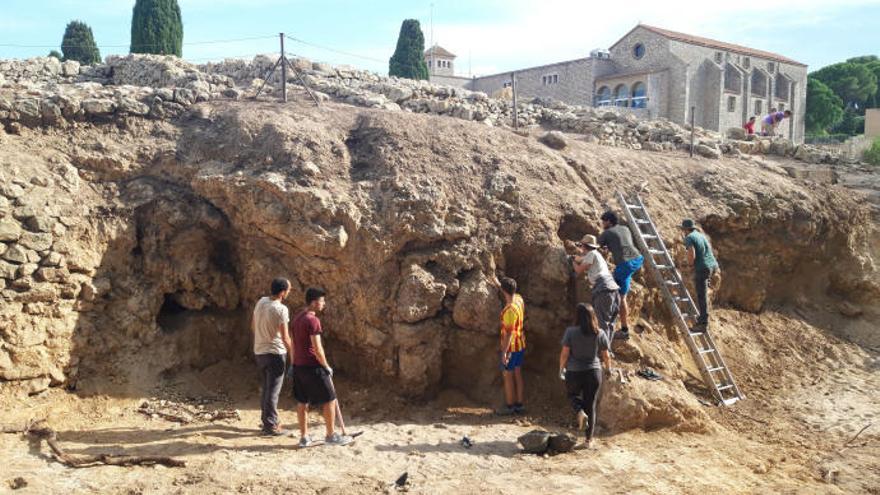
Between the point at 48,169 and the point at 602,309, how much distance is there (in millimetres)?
7522

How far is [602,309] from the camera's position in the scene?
7945 mm

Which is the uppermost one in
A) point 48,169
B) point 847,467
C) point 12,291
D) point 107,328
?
point 48,169

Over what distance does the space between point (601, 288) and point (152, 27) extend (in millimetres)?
22151

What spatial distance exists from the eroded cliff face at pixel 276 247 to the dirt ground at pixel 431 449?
0.36m

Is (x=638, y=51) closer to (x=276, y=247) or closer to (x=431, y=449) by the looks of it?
(x=276, y=247)

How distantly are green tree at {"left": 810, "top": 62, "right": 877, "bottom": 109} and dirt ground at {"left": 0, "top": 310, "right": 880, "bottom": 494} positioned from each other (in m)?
62.0

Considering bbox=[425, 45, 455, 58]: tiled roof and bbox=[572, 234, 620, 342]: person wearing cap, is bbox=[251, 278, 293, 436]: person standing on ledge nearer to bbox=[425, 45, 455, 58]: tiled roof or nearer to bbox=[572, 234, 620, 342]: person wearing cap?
bbox=[572, 234, 620, 342]: person wearing cap

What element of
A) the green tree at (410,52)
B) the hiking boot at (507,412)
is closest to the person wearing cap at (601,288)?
the hiking boot at (507,412)

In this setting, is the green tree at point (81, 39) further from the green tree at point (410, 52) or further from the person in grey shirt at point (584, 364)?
the person in grey shirt at point (584, 364)

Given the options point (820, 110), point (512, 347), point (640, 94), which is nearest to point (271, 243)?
point (512, 347)

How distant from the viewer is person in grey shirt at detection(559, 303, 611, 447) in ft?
22.7

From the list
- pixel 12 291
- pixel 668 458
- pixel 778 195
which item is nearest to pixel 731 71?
pixel 778 195

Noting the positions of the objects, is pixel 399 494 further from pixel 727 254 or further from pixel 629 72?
pixel 629 72

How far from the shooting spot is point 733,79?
40344 mm
